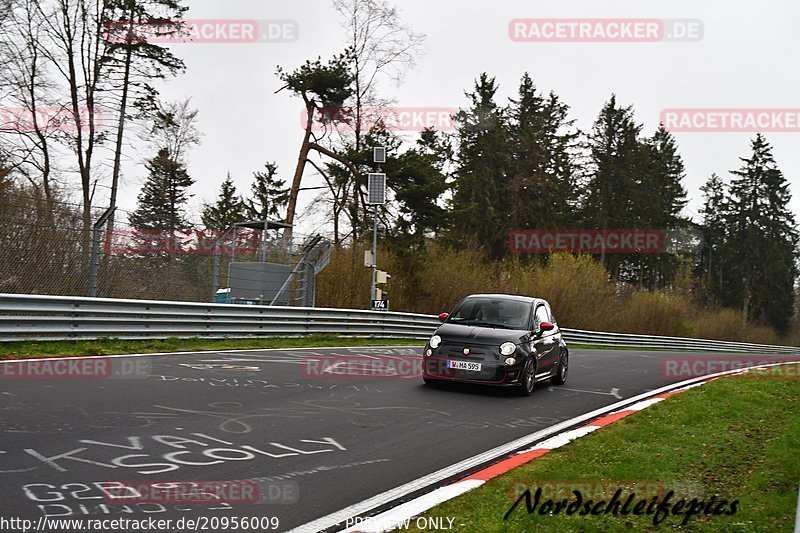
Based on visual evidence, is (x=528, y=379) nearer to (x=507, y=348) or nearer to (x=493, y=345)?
(x=507, y=348)

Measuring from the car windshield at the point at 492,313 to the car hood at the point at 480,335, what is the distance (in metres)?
0.22

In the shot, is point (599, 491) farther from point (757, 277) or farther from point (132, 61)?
point (757, 277)

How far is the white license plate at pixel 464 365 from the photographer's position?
11953 mm

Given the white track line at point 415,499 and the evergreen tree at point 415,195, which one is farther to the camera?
the evergreen tree at point 415,195

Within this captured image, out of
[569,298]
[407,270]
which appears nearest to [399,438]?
[407,270]

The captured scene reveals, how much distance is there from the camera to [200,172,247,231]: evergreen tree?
6738 centimetres

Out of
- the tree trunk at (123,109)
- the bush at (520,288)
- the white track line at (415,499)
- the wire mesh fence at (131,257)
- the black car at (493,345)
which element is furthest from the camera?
the bush at (520,288)

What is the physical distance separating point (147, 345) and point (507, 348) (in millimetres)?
8167

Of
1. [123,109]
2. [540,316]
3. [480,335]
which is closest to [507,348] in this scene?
[480,335]

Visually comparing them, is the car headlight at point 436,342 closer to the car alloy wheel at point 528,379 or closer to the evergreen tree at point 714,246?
the car alloy wheel at point 528,379

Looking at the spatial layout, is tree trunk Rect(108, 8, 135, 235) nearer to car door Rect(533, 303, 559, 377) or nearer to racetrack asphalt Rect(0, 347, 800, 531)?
racetrack asphalt Rect(0, 347, 800, 531)

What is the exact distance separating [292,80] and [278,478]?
3096cm

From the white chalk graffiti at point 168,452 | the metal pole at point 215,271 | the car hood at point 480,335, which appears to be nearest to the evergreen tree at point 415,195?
the metal pole at point 215,271

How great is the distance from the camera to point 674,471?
6984mm
